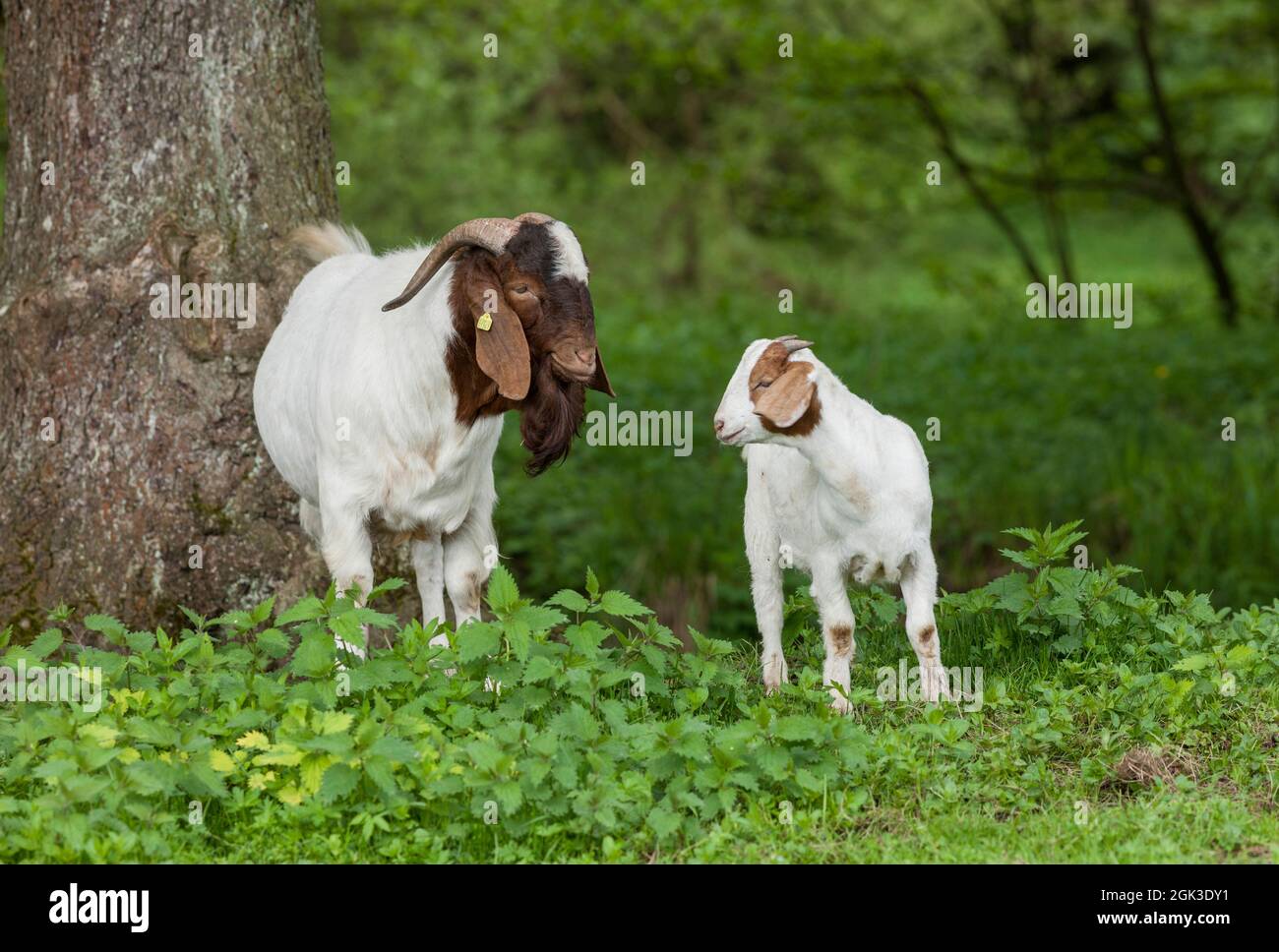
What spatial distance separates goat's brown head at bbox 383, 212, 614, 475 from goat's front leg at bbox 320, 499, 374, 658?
0.68 metres

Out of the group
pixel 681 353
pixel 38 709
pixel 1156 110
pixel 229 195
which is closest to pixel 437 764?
pixel 38 709

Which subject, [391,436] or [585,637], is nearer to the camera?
[585,637]

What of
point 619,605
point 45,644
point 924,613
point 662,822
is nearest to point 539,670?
point 619,605

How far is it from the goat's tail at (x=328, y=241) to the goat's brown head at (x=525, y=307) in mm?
1399

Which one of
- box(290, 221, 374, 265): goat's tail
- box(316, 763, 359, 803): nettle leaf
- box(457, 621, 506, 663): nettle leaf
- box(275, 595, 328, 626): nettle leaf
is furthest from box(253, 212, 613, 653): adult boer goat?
box(316, 763, 359, 803): nettle leaf

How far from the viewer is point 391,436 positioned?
198 inches

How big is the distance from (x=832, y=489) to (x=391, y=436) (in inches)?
55.6

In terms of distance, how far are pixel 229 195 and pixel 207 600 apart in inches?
63.1

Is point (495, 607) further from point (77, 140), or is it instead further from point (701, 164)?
point (701, 164)

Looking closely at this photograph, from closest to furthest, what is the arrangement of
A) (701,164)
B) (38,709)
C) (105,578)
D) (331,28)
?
(38,709) < (105,578) < (701,164) < (331,28)

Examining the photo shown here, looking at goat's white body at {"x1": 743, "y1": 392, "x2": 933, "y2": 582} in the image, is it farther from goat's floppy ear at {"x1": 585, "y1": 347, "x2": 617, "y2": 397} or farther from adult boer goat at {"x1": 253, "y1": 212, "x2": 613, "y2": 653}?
adult boer goat at {"x1": 253, "y1": 212, "x2": 613, "y2": 653}

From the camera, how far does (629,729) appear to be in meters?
4.65

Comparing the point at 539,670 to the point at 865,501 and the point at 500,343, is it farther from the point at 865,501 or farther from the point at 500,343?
the point at 865,501

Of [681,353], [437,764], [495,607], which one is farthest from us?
[681,353]
